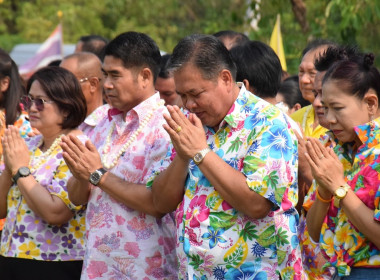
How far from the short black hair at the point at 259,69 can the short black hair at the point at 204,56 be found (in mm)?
694

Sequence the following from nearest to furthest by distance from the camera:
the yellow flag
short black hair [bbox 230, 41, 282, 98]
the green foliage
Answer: short black hair [bbox 230, 41, 282, 98], the yellow flag, the green foliage

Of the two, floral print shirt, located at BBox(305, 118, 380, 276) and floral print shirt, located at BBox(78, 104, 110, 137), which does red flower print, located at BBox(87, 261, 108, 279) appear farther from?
floral print shirt, located at BBox(305, 118, 380, 276)

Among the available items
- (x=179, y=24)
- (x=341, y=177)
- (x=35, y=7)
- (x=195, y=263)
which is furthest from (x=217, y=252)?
(x=35, y=7)

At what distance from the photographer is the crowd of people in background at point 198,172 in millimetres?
3871

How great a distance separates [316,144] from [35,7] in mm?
24821

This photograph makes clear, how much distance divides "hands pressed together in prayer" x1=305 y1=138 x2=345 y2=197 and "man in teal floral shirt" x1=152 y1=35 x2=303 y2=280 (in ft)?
0.47

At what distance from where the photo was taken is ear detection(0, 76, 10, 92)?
621cm

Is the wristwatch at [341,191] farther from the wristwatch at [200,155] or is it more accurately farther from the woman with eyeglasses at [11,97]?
the woman with eyeglasses at [11,97]

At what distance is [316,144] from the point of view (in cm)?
386

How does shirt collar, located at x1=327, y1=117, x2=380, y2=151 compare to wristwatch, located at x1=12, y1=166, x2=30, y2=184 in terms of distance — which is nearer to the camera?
shirt collar, located at x1=327, y1=117, x2=380, y2=151

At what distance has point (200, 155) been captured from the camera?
12.7 ft

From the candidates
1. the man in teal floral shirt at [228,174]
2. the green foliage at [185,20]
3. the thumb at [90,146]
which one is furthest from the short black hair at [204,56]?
the green foliage at [185,20]

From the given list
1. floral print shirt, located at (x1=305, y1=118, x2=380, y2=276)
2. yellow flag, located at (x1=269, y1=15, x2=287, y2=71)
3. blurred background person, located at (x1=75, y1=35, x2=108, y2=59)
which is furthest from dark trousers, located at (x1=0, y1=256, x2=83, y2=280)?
yellow flag, located at (x1=269, y1=15, x2=287, y2=71)

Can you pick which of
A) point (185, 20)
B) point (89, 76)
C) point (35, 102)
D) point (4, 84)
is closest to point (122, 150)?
point (35, 102)
